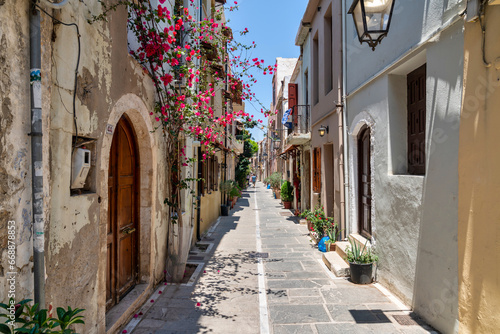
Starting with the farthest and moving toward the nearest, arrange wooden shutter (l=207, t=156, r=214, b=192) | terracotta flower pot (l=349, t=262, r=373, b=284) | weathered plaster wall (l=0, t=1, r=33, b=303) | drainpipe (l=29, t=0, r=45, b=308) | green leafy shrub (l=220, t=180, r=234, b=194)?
1. green leafy shrub (l=220, t=180, r=234, b=194)
2. wooden shutter (l=207, t=156, r=214, b=192)
3. terracotta flower pot (l=349, t=262, r=373, b=284)
4. drainpipe (l=29, t=0, r=45, b=308)
5. weathered plaster wall (l=0, t=1, r=33, b=303)

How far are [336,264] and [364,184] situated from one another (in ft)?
6.01

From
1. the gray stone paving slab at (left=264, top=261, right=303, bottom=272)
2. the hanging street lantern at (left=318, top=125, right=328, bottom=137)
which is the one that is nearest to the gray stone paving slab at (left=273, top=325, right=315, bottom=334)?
the gray stone paving slab at (left=264, top=261, right=303, bottom=272)

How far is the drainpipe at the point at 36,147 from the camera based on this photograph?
2277 mm

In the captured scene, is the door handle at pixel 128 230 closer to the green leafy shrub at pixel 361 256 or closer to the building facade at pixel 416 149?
the green leafy shrub at pixel 361 256

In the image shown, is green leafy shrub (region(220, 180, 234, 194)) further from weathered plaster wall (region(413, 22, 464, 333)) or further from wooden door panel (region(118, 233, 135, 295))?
weathered plaster wall (region(413, 22, 464, 333))

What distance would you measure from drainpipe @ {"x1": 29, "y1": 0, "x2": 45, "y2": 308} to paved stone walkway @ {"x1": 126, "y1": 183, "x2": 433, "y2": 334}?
2.12 m

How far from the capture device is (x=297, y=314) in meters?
4.46

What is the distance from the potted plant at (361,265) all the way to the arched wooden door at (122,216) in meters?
3.75

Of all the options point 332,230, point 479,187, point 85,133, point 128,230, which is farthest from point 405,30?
point 128,230

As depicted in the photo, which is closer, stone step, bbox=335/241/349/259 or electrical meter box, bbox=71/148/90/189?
electrical meter box, bbox=71/148/90/189

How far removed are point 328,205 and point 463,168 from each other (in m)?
5.93

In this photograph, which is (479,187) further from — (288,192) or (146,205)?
(288,192)

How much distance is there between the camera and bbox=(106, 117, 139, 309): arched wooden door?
4.25 meters

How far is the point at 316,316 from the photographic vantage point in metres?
4.39
